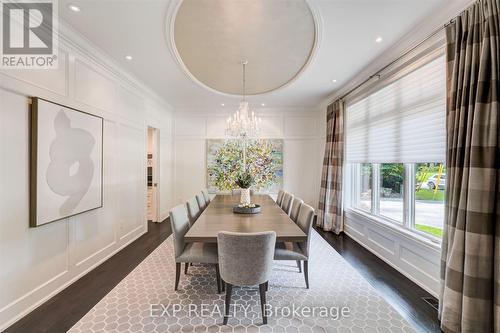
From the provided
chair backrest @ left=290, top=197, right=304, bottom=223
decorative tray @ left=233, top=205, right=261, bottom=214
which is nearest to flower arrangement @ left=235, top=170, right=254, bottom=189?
decorative tray @ left=233, top=205, right=261, bottom=214

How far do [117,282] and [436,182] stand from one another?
12.4 ft

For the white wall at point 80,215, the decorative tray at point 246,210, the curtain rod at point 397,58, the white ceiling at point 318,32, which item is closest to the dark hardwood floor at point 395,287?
the decorative tray at point 246,210

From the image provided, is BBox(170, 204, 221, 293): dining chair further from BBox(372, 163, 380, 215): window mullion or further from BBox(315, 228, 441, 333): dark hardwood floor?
BBox(372, 163, 380, 215): window mullion

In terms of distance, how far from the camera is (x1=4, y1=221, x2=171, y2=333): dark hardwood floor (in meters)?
1.80

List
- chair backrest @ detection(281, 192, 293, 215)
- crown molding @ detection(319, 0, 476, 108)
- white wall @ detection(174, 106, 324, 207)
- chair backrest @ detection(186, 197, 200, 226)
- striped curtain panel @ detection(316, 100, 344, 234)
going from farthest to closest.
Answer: white wall @ detection(174, 106, 324, 207), striped curtain panel @ detection(316, 100, 344, 234), chair backrest @ detection(281, 192, 293, 215), chair backrest @ detection(186, 197, 200, 226), crown molding @ detection(319, 0, 476, 108)

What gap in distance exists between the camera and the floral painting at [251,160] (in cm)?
338

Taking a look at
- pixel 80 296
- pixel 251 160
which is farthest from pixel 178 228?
pixel 251 160

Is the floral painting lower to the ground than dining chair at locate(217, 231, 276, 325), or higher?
higher

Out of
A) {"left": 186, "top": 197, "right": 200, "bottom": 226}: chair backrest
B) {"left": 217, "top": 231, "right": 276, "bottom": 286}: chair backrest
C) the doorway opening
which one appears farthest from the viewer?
the doorway opening

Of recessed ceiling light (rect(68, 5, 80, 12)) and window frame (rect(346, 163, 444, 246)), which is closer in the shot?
recessed ceiling light (rect(68, 5, 80, 12))

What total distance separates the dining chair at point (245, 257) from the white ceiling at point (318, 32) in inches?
85.6

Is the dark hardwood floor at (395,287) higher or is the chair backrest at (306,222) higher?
the chair backrest at (306,222)

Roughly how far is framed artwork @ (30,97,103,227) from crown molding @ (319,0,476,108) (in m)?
3.84

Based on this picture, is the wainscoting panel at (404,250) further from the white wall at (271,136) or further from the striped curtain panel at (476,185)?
the white wall at (271,136)
